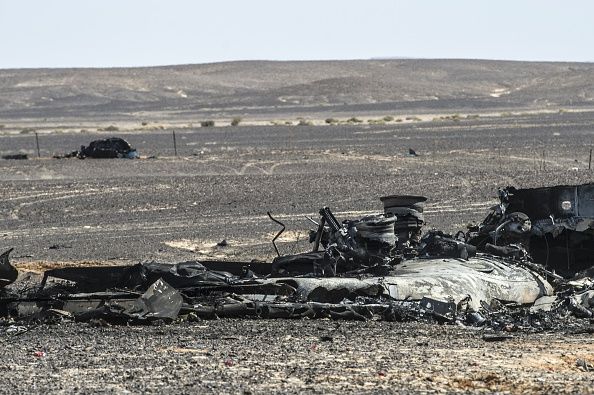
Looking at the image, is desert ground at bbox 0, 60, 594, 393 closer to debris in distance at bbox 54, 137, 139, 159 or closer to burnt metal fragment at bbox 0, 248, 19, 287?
debris in distance at bbox 54, 137, 139, 159

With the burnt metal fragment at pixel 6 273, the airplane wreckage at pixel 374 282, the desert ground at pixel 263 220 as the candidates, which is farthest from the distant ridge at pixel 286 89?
the burnt metal fragment at pixel 6 273

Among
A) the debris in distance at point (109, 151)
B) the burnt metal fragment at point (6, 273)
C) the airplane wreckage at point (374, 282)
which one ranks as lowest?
the debris in distance at point (109, 151)

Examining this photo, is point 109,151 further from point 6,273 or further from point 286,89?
point 286,89

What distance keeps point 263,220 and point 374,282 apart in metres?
14.6

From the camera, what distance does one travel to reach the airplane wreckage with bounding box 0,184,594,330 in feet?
50.5

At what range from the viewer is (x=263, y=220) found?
30.4m

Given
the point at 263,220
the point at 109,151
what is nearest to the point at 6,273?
the point at 263,220

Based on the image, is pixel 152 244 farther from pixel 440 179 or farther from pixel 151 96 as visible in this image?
pixel 151 96

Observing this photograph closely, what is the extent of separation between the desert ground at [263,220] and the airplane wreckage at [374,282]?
1.50ft

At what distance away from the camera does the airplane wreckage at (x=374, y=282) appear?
15.4 meters

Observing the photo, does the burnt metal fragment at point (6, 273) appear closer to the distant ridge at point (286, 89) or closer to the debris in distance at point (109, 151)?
the debris in distance at point (109, 151)

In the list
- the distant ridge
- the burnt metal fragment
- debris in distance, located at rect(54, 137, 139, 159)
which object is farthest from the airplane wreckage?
the distant ridge

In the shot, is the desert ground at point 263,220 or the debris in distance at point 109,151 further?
the debris in distance at point 109,151

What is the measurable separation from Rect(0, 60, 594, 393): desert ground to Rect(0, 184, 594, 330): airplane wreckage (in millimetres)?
458
